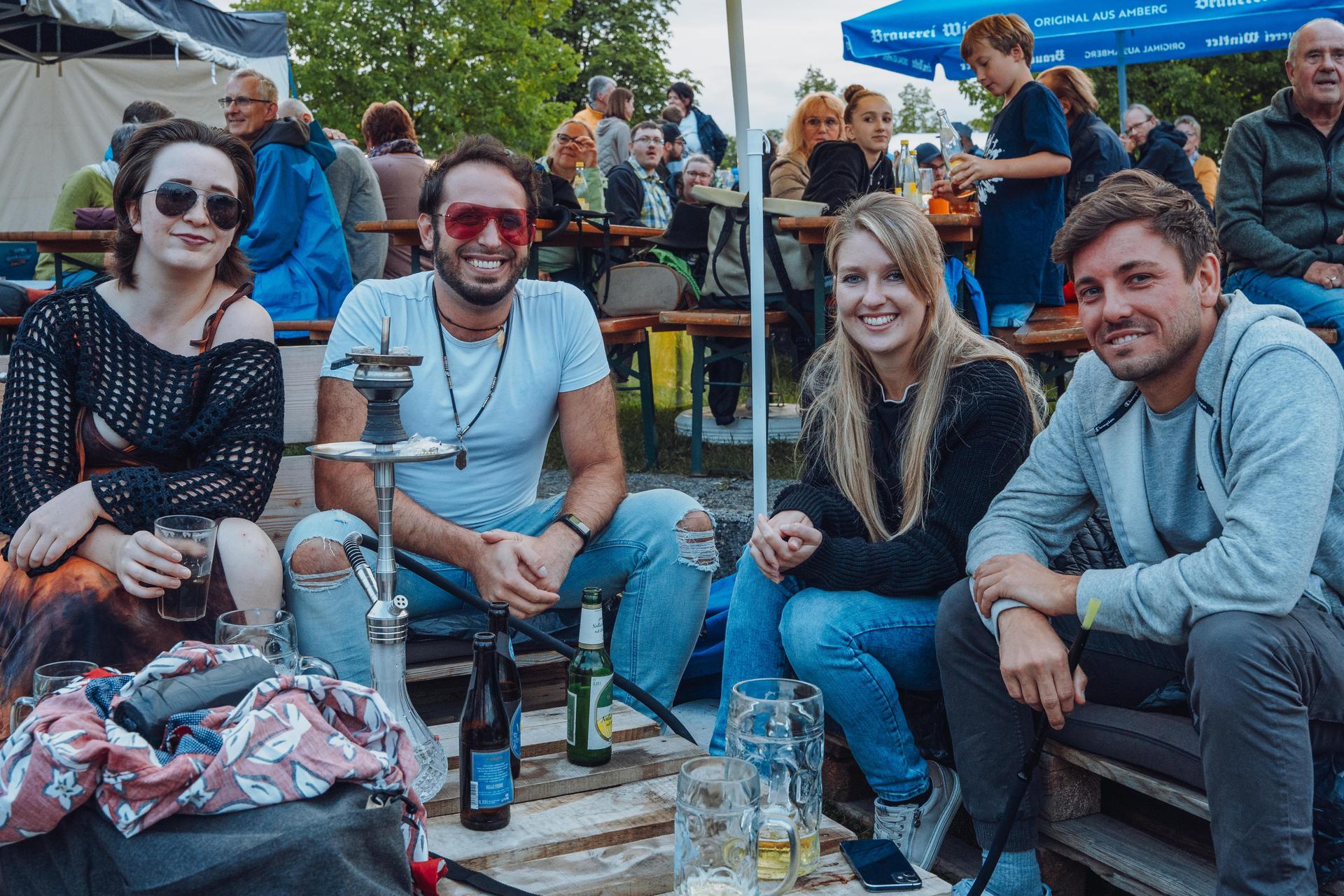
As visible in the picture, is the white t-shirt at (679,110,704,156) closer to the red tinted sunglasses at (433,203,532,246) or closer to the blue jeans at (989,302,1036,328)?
the blue jeans at (989,302,1036,328)

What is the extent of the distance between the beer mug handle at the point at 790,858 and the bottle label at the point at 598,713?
533mm

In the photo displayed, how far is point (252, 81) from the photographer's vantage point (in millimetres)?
5305

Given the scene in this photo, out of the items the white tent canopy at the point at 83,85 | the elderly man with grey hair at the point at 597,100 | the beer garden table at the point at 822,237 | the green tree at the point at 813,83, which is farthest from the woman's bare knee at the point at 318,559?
the green tree at the point at 813,83

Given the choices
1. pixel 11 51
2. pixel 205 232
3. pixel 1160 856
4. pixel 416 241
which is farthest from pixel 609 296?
pixel 11 51

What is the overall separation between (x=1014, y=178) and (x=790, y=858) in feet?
12.6

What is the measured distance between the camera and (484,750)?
1.92m

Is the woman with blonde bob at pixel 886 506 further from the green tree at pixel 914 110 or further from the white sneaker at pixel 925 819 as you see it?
the green tree at pixel 914 110

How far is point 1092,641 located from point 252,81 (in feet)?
14.8

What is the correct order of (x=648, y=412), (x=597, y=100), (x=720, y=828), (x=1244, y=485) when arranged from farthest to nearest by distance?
(x=597, y=100), (x=648, y=412), (x=1244, y=485), (x=720, y=828)

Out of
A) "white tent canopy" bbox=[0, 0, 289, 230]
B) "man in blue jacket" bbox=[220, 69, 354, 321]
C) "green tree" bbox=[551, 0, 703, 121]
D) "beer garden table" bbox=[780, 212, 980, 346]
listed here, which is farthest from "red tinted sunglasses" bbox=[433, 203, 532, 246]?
"green tree" bbox=[551, 0, 703, 121]

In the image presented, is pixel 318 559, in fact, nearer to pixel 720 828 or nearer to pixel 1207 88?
pixel 720 828

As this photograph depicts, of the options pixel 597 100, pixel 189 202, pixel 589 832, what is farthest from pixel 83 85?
pixel 589 832

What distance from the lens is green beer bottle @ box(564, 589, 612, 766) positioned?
2.17 metres

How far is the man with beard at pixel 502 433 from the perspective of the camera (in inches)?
118
